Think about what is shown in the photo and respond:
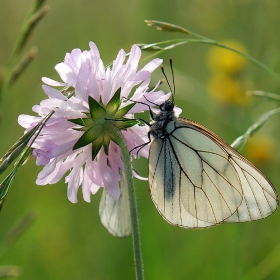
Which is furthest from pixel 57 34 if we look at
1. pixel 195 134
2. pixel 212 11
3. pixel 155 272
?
pixel 195 134

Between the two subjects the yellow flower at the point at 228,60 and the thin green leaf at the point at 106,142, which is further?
the yellow flower at the point at 228,60

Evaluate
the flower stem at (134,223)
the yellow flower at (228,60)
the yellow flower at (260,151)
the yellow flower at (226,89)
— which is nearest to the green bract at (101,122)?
the flower stem at (134,223)


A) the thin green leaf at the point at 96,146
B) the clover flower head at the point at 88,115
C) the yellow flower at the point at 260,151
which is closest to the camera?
the clover flower head at the point at 88,115

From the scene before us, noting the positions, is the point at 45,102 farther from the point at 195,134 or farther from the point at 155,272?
the point at 155,272

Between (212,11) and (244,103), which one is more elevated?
(212,11)

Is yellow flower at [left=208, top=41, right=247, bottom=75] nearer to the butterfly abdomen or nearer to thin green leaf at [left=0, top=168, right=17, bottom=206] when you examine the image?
the butterfly abdomen

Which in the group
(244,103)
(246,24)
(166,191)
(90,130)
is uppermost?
(246,24)

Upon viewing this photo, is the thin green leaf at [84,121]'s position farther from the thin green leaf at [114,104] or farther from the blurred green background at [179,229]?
the blurred green background at [179,229]

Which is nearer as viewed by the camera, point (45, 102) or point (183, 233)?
point (45, 102)
